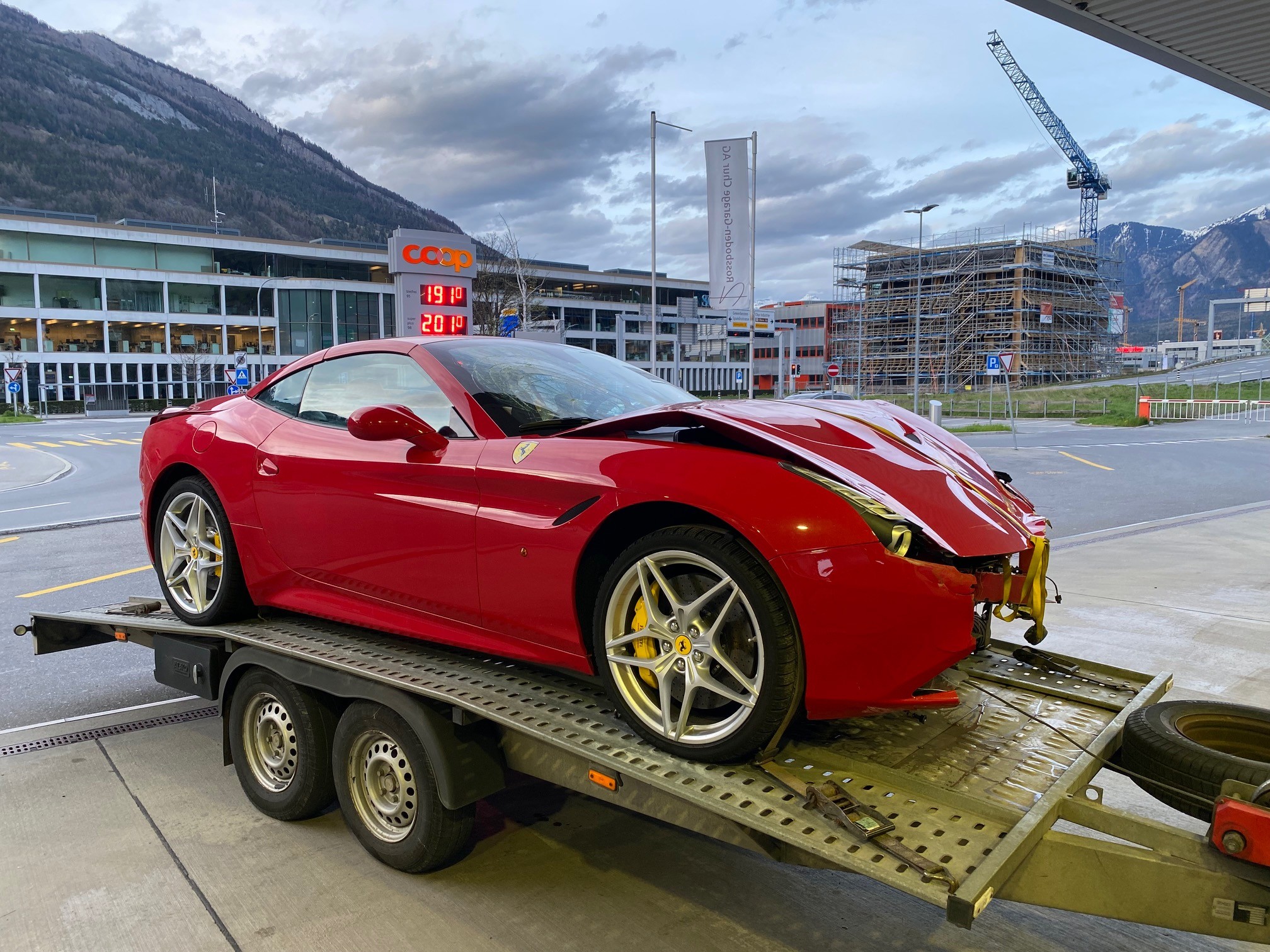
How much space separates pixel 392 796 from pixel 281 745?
711 millimetres

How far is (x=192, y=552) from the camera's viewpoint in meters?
4.26

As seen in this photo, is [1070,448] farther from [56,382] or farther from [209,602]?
[56,382]

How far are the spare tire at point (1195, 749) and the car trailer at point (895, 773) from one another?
0.11 meters

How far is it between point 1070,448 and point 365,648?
22744mm

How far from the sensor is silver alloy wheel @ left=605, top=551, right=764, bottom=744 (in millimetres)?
2502

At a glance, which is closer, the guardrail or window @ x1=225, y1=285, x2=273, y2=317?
the guardrail

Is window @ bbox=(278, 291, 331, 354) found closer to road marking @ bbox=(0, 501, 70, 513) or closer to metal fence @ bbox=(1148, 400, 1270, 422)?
metal fence @ bbox=(1148, 400, 1270, 422)

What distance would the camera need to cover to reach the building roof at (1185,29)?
655cm

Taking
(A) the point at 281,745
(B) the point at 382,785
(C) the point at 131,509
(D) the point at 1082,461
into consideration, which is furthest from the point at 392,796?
(D) the point at 1082,461

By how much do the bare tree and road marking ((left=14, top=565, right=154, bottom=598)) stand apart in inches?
801

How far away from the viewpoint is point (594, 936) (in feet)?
9.23

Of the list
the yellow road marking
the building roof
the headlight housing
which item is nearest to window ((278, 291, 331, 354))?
the yellow road marking

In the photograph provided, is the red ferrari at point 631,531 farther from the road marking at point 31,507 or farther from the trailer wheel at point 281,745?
the road marking at point 31,507

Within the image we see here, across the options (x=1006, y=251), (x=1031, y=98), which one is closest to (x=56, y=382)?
(x=1006, y=251)
